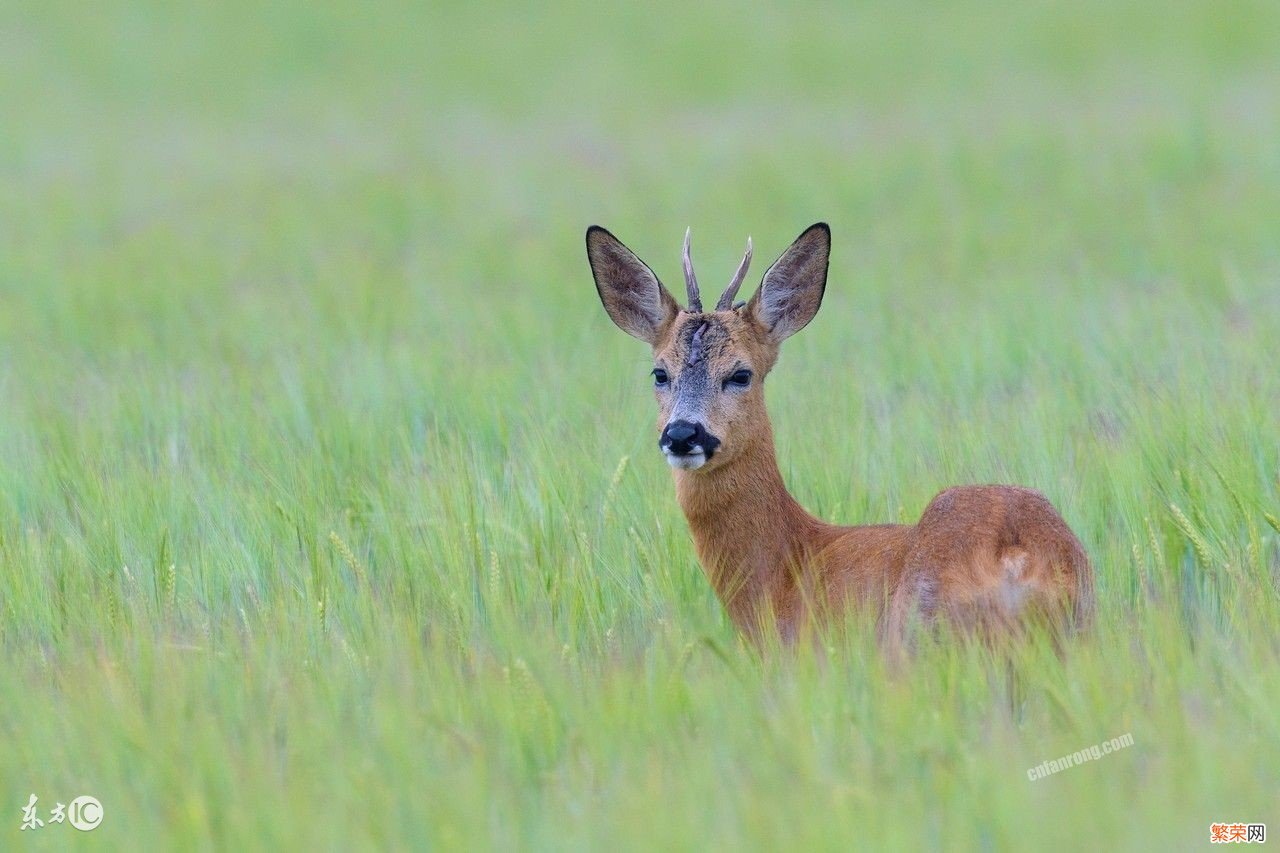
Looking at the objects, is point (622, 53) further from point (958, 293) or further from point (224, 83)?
point (958, 293)

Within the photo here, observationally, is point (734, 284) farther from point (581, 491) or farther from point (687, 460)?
point (581, 491)

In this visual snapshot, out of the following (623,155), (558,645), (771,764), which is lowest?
(771,764)

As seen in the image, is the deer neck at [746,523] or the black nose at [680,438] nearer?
the black nose at [680,438]

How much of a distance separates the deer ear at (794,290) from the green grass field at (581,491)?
59 cm

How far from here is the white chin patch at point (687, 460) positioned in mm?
5070

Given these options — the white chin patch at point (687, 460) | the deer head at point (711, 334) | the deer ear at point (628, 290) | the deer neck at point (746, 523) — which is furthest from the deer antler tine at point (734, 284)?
the white chin patch at point (687, 460)

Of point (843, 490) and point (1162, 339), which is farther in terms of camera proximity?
point (1162, 339)

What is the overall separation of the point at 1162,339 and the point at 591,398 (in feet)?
8.25

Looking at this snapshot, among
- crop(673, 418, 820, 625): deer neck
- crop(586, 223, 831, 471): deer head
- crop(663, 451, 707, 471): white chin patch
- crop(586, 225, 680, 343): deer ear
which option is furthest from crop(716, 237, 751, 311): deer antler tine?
crop(663, 451, 707, 471): white chin patch

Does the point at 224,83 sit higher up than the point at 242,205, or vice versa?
the point at 224,83

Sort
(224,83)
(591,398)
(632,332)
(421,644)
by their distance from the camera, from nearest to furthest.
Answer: (421,644)
(632,332)
(591,398)
(224,83)

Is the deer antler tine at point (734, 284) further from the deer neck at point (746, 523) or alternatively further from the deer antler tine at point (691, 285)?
the deer neck at point (746, 523)

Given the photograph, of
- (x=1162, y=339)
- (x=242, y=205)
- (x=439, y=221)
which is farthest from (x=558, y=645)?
(x=242, y=205)

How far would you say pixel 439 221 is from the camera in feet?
48.3
